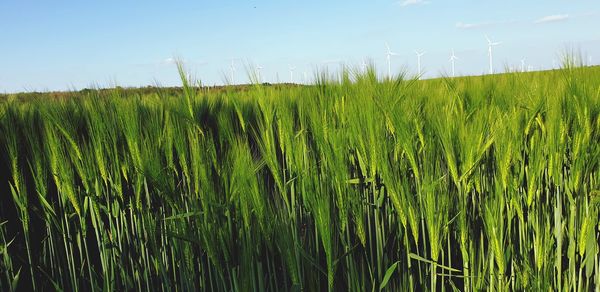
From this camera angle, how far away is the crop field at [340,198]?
1.21 metres

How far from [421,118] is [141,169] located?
88 cm

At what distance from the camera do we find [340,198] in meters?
1.22

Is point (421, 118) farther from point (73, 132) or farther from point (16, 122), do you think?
point (16, 122)

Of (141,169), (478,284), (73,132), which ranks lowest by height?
(478,284)

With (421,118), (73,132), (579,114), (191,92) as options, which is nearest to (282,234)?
(421,118)

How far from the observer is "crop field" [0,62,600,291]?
121cm

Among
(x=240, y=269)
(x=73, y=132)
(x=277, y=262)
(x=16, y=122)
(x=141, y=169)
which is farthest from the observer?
(x=16, y=122)

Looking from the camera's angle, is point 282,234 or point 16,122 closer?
point 282,234

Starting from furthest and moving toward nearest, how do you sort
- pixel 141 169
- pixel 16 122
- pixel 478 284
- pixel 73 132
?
pixel 16 122 < pixel 73 132 < pixel 141 169 < pixel 478 284

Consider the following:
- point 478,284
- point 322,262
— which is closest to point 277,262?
point 322,262

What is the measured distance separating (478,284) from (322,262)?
442 mm

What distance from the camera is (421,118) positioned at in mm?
1636

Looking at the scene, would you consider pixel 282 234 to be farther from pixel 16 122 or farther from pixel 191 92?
pixel 16 122

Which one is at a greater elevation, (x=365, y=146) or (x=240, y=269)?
(x=365, y=146)
